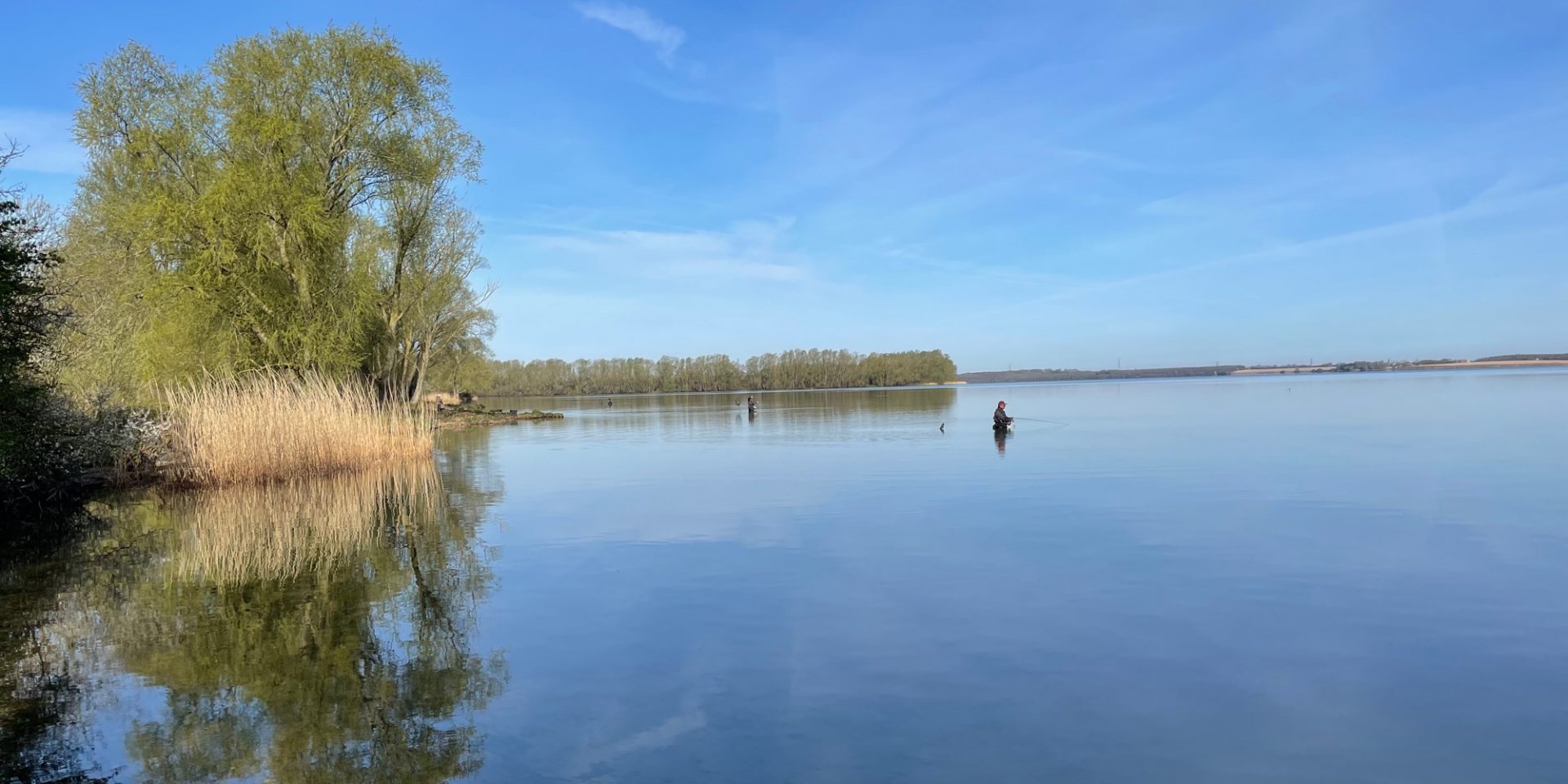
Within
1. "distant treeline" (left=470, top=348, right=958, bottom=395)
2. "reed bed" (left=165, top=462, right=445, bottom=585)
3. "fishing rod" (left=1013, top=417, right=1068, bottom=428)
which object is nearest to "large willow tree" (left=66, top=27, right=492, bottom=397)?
"reed bed" (left=165, top=462, right=445, bottom=585)

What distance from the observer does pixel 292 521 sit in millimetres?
14328

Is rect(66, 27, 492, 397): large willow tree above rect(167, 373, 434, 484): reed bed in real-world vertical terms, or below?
above

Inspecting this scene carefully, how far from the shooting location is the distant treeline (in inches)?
5920

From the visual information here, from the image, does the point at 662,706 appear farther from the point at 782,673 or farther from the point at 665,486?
the point at 665,486

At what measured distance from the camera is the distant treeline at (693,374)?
150 meters

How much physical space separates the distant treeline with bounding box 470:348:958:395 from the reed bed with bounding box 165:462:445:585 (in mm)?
129385

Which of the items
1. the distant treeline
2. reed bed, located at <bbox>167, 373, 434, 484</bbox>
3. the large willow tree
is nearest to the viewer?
reed bed, located at <bbox>167, 373, 434, 484</bbox>

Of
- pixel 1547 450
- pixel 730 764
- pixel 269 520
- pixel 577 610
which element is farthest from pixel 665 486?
pixel 1547 450

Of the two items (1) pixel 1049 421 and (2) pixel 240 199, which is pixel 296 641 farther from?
(1) pixel 1049 421

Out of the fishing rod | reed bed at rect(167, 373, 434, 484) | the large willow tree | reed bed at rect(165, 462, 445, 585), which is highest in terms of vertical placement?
the large willow tree

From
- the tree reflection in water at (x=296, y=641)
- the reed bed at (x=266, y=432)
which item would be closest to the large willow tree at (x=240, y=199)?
the reed bed at (x=266, y=432)

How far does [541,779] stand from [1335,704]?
5.27m

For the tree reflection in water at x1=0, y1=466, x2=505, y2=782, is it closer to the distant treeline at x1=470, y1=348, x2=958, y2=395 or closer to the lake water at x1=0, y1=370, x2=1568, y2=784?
the lake water at x1=0, y1=370, x2=1568, y2=784

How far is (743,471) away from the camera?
2139 cm
